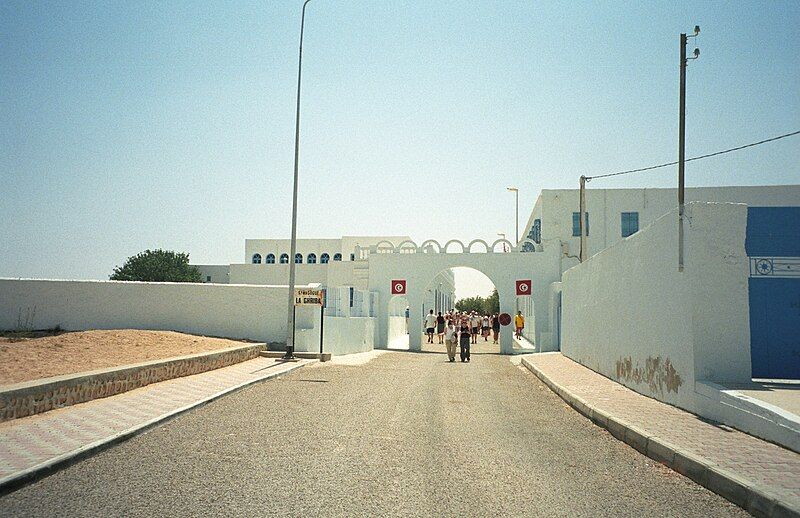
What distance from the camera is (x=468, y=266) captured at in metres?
33.2

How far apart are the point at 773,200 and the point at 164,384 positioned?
137 ft

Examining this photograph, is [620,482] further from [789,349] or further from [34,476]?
[789,349]

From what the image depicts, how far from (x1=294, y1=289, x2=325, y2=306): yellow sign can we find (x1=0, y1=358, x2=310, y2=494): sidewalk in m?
6.62

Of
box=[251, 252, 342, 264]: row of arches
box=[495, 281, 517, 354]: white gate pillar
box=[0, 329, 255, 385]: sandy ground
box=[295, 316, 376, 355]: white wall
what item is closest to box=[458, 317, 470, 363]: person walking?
box=[295, 316, 376, 355]: white wall

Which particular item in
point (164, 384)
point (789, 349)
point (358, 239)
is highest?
point (358, 239)

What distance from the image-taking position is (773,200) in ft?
143

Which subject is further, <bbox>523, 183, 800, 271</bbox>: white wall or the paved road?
<bbox>523, 183, 800, 271</bbox>: white wall

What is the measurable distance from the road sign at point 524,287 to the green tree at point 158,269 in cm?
4504

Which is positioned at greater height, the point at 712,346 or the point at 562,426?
the point at 712,346

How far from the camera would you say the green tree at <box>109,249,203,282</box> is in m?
69.2

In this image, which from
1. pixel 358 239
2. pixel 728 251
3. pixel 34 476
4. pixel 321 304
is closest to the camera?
pixel 34 476

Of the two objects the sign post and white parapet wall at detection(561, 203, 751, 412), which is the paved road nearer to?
white parapet wall at detection(561, 203, 751, 412)

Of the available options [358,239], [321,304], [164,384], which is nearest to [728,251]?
[164,384]

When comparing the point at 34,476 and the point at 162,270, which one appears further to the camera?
the point at 162,270
